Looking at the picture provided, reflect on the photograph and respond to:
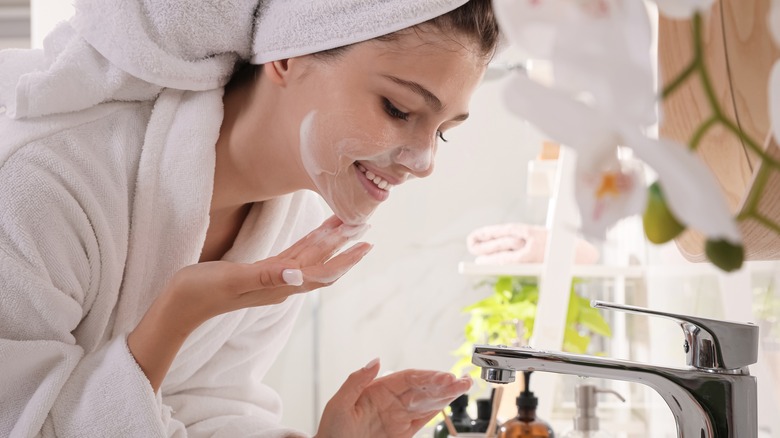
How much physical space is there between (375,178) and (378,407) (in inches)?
11.4

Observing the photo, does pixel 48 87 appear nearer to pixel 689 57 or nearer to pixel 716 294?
pixel 689 57

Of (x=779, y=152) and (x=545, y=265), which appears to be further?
(x=545, y=265)

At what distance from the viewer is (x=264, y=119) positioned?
3.20ft

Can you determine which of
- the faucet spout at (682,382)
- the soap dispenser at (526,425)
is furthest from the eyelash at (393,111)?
the soap dispenser at (526,425)

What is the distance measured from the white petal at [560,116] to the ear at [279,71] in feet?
2.53

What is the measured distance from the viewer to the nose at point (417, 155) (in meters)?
0.89

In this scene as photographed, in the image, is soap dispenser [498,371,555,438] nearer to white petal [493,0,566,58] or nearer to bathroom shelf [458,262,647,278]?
bathroom shelf [458,262,647,278]

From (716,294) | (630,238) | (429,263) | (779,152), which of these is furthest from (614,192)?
(429,263)

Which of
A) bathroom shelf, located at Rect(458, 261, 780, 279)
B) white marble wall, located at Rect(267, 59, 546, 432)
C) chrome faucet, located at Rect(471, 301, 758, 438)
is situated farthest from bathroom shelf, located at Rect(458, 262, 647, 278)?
chrome faucet, located at Rect(471, 301, 758, 438)

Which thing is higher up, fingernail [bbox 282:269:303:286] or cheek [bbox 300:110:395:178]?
cheek [bbox 300:110:395:178]

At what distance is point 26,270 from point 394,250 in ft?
4.86

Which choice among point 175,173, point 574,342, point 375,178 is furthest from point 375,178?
point 574,342

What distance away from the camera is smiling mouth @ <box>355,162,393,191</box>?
92cm

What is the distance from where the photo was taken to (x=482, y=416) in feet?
4.11
